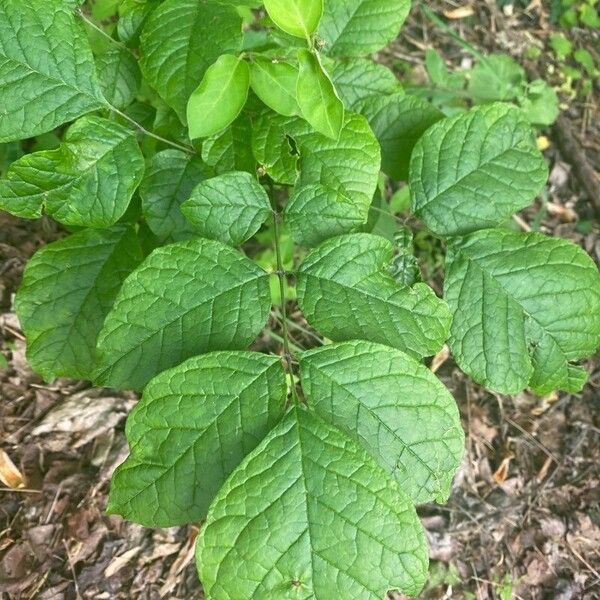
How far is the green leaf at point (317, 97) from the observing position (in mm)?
1183

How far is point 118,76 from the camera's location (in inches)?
62.9

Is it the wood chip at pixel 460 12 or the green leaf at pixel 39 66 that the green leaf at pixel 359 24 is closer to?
the green leaf at pixel 39 66

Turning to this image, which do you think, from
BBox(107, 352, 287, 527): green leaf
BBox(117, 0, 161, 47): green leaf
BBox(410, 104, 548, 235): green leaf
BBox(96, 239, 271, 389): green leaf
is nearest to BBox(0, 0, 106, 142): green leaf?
BBox(117, 0, 161, 47): green leaf

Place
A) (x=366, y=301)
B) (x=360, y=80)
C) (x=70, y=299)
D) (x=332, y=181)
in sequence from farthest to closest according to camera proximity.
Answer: (x=360, y=80), (x=70, y=299), (x=332, y=181), (x=366, y=301)

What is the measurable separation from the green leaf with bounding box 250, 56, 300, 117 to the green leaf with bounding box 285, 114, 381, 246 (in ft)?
0.44

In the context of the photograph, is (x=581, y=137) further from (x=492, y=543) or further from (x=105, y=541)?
(x=105, y=541)

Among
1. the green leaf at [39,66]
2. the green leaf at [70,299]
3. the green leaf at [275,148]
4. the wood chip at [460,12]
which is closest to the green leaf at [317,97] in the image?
the green leaf at [275,148]

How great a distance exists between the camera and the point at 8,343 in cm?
232

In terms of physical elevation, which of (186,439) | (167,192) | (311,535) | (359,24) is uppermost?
(359,24)

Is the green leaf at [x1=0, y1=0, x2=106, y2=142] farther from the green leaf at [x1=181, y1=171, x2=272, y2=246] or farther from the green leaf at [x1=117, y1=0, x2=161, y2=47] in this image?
the green leaf at [x1=181, y1=171, x2=272, y2=246]

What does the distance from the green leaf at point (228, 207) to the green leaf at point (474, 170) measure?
0.42 m

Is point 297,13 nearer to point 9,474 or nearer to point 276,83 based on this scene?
point 276,83

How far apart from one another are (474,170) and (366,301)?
0.51 meters

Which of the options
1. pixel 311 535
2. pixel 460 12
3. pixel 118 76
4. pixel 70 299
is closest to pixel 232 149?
pixel 118 76
